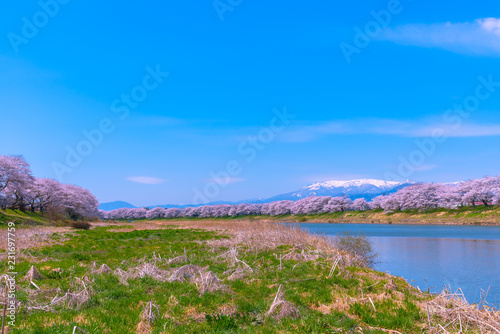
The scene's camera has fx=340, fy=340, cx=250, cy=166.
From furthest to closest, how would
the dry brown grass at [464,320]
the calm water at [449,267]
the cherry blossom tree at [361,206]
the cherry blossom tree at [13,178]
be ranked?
1. the cherry blossom tree at [361,206]
2. the cherry blossom tree at [13,178]
3. the calm water at [449,267]
4. the dry brown grass at [464,320]

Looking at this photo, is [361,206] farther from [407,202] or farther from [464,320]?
[464,320]

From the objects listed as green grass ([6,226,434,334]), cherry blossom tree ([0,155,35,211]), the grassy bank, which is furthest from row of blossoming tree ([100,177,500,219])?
cherry blossom tree ([0,155,35,211])

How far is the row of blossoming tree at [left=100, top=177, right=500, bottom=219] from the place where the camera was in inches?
3910

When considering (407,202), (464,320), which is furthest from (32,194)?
(407,202)

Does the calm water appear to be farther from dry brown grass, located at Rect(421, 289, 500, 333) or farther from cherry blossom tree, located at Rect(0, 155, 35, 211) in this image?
cherry blossom tree, located at Rect(0, 155, 35, 211)

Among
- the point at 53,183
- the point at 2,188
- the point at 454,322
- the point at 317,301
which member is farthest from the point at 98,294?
the point at 53,183

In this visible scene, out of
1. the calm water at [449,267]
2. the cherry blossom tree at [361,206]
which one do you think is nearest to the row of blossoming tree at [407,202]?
the cherry blossom tree at [361,206]

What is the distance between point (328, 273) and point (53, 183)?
86.9m

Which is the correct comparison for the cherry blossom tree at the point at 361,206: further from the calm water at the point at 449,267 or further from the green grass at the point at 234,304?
the green grass at the point at 234,304

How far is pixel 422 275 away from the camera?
21.4 metres

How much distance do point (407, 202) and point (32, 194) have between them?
115 metres

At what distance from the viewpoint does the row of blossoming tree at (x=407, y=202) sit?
99312 millimetres

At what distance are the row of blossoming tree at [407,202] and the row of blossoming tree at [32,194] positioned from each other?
298 ft

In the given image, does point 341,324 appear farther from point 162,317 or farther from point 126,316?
point 126,316
